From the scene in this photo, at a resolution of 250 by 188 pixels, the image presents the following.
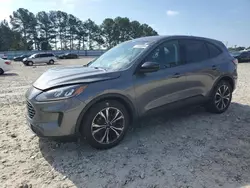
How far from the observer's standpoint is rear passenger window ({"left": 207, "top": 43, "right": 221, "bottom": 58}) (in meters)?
4.88

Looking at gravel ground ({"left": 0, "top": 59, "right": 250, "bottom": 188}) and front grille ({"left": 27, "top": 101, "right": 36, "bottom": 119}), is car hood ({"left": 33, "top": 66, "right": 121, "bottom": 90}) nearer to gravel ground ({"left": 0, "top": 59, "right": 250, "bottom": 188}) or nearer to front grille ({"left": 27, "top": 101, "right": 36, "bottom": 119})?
front grille ({"left": 27, "top": 101, "right": 36, "bottom": 119})

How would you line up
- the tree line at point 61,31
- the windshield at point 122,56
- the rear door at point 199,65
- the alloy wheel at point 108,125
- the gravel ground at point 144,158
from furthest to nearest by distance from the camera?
the tree line at point 61,31 → the rear door at point 199,65 → the windshield at point 122,56 → the alloy wheel at point 108,125 → the gravel ground at point 144,158

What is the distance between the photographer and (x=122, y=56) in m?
4.05

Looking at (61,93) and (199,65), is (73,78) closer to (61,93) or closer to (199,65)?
(61,93)

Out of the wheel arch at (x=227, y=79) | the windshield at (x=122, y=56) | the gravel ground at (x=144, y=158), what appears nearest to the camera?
the gravel ground at (x=144, y=158)

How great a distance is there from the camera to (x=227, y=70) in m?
5.01

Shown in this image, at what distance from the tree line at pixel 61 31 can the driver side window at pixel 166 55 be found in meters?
81.3

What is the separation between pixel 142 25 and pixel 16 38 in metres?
51.4

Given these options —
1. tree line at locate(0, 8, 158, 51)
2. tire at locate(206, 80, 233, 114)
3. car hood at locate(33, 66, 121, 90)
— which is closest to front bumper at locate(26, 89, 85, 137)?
car hood at locate(33, 66, 121, 90)

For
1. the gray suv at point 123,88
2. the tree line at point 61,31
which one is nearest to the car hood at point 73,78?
the gray suv at point 123,88

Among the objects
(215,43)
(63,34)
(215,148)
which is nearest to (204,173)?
(215,148)

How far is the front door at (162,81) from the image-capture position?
3656 millimetres

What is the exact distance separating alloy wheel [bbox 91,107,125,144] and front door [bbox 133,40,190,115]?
0.39 metres

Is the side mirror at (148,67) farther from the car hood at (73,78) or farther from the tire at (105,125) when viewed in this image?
the tire at (105,125)
